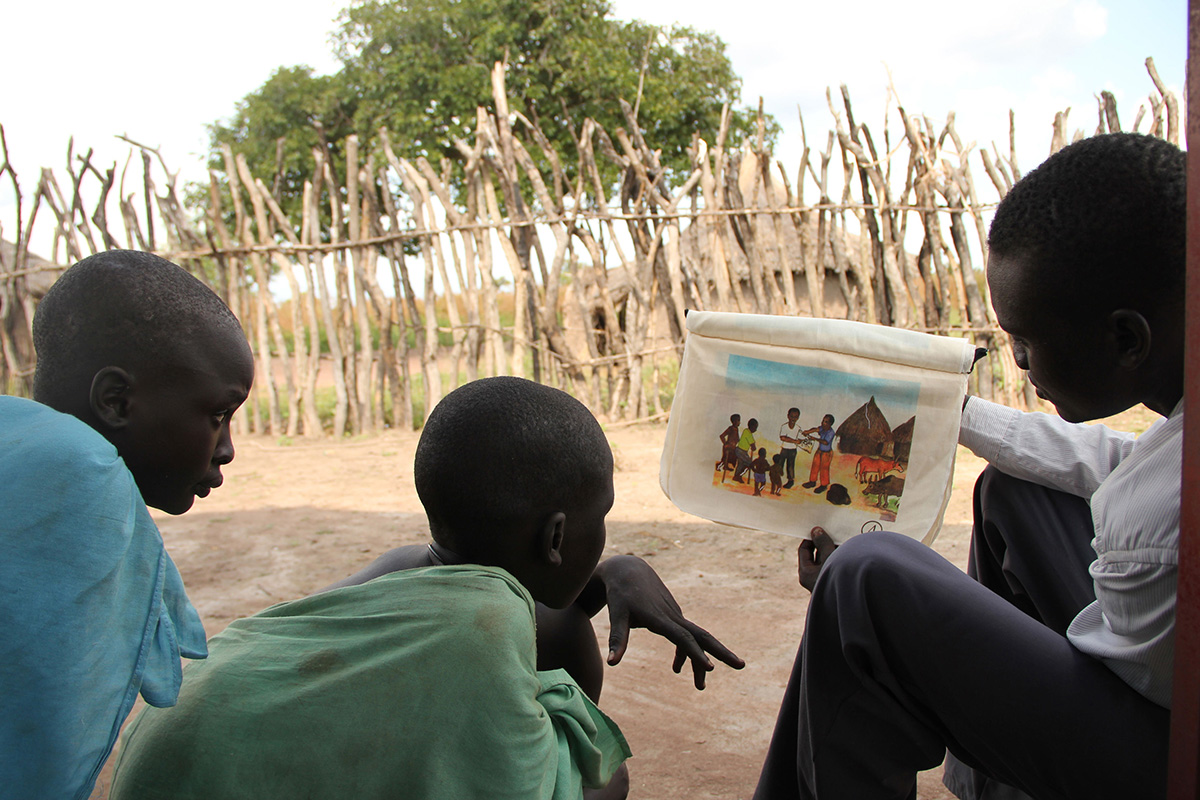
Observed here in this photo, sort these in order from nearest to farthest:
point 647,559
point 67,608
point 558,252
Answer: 1. point 67,608
2. point 647,559
3. point 558,252

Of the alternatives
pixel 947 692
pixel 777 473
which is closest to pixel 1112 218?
pixel 947 692

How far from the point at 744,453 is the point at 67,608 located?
1156 millimetres

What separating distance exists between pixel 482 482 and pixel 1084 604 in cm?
97

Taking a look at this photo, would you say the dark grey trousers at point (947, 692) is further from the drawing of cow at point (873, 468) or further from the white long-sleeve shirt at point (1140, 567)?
the drawing of cow at point (873, 468)

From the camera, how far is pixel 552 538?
1.28 metres

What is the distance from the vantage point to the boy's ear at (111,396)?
1.25 meters

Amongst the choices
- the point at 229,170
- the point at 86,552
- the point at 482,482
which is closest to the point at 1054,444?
the point at 482,482

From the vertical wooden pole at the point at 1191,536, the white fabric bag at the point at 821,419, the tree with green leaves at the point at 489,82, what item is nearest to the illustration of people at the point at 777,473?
the white fabric bag at the point at 821,419

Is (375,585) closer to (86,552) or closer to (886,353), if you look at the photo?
(86,552)

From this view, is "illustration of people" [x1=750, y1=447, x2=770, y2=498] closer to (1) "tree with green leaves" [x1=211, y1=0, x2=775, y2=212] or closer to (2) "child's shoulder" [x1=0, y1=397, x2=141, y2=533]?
(2) "child's shoulder" [x1=0, y1=397, x2=141, y2=533]

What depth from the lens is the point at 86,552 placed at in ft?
3.10

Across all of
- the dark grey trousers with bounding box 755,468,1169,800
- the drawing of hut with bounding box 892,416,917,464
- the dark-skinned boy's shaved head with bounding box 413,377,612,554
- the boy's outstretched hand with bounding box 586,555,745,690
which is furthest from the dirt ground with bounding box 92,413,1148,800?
the dark-skinned boy's shaved head with bounding box 413,377,612,554

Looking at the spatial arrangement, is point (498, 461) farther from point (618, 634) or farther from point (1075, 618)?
point (1075, 618)

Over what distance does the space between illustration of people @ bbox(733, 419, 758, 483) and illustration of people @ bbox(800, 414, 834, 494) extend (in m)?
0.11
